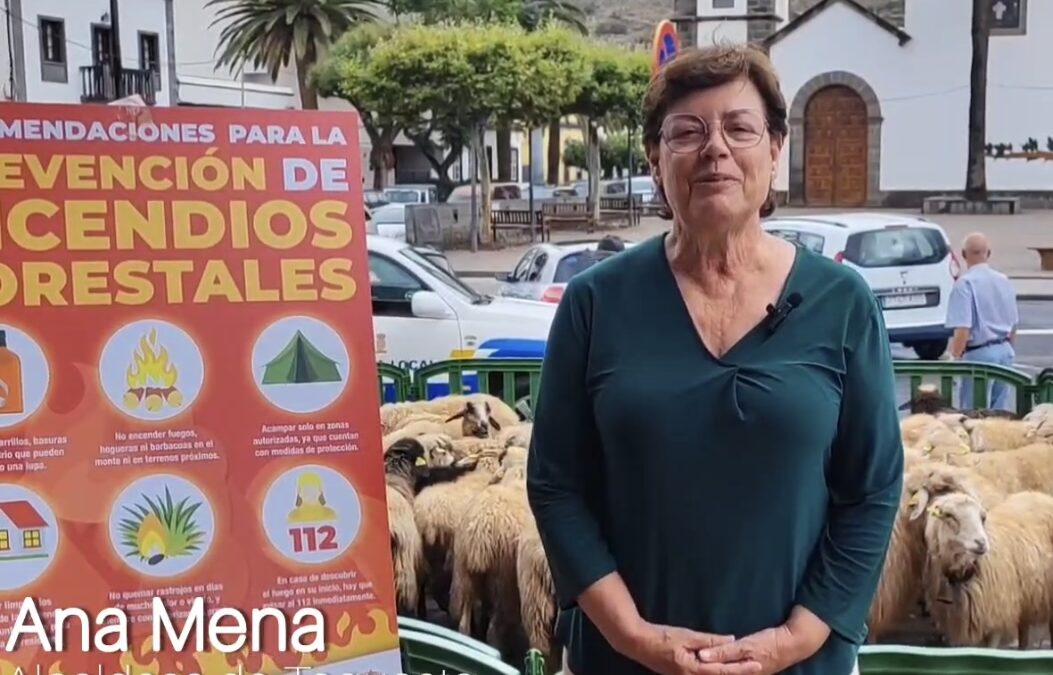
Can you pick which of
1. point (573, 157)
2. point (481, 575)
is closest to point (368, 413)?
point (481, 575)

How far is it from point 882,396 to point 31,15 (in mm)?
33940

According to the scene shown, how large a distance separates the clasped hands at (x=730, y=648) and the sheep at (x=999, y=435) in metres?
4.55

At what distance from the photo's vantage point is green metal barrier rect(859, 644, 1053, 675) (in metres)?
3.17

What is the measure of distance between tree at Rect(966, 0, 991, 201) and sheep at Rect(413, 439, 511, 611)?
3306cm

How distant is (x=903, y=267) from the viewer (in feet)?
45.8

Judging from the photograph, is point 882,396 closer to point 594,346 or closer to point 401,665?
point 594,346

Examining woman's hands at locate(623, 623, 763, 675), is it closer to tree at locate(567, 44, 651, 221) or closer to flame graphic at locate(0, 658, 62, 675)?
flame graphic at locate(0, 658, 62, 675)

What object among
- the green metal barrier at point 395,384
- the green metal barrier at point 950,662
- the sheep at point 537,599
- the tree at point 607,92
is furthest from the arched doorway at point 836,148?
the green metal barrier at point 950,662

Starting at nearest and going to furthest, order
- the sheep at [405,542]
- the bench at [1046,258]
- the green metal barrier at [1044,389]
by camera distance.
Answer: the sheep at [405,542]
the green metal barrier at [1044,389]
the bench at [1046,258]

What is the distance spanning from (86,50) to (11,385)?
111 feet

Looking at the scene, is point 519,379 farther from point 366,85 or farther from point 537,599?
point 366,85

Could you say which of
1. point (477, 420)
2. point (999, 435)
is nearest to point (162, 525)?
point (477, 420)

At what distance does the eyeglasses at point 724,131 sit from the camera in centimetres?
225

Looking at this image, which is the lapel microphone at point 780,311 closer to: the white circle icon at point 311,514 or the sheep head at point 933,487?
the white circle icon at point 311,514
